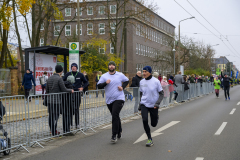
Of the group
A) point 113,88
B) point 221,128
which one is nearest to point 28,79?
point 113,88

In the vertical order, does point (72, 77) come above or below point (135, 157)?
above

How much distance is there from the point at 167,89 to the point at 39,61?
23.6 ft

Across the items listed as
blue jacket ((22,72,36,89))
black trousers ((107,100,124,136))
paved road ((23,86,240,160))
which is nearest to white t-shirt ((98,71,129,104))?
black trousers ((107,100,124,136))

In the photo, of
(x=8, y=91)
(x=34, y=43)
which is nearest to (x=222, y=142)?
(x=8, y=91)

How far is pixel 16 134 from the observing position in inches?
267

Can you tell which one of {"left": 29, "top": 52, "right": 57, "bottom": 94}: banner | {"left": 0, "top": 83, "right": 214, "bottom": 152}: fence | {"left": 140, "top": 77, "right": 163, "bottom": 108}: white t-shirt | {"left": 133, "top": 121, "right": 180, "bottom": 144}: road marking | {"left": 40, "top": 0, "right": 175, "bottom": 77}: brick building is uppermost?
{"left": 40, "top": 0, "right": 175, "bottom": 77}: brick building

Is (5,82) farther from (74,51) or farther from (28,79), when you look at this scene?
(74,51)

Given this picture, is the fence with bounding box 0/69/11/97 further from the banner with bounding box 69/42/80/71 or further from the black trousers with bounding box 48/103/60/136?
the black trousers with bounding box 48/103/60/136

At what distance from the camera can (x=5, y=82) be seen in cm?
2223

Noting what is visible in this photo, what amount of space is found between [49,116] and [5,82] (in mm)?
15666

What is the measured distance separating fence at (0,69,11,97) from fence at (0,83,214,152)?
44.4 feet

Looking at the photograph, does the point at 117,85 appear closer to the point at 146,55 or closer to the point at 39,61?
the point at 39,61

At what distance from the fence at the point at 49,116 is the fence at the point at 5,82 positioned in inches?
533

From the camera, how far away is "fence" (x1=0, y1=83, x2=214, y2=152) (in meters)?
6.73
